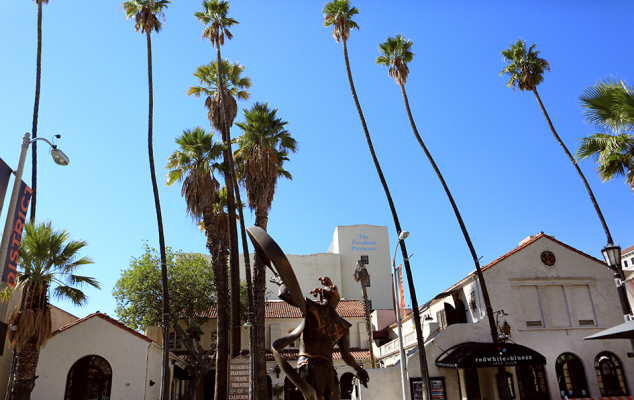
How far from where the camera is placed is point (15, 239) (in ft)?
33.4

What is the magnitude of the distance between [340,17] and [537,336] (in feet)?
66.1

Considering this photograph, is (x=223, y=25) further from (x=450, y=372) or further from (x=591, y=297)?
(x=591, y=297)

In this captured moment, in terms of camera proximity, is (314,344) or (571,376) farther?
(571,376)

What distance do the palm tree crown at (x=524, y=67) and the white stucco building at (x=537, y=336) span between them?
8565mm

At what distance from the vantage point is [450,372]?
74.8 ft

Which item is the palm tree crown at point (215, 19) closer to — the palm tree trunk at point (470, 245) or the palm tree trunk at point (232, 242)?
the palm tree trunk at point (232, 242)

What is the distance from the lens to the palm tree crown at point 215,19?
2517 cm

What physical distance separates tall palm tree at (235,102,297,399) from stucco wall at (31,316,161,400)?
6218mm

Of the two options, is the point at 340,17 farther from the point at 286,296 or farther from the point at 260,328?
the point at 286,296

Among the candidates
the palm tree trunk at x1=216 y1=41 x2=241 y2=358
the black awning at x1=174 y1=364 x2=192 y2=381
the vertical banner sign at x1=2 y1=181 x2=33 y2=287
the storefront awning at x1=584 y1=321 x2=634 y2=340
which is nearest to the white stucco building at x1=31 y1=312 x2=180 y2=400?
the palm tree trunk at x1=216 y1=41 x2=241 y2=358

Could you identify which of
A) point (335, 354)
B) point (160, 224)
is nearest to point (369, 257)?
point (335, 354)

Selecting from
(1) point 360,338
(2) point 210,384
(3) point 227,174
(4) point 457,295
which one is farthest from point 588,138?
(2) point 210,384

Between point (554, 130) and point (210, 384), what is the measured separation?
32.5 metres

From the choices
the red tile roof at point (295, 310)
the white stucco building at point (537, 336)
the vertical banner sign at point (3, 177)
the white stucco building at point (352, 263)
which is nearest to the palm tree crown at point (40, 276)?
the vertical banner sign at point (3, 177)
